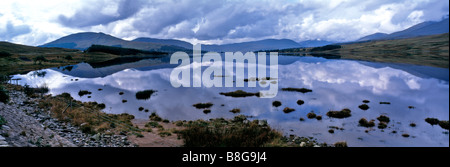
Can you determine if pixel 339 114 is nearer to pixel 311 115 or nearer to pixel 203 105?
pixel 311 115

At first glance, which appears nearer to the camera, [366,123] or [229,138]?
[229,138]

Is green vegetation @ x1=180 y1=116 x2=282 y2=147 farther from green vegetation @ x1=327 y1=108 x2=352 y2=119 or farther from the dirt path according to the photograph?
A: green vegetation @ x1=327 y1=108 x2=352 y2=119

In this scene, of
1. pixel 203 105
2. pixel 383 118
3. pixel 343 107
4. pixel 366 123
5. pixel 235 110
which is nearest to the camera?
pixel 366 123

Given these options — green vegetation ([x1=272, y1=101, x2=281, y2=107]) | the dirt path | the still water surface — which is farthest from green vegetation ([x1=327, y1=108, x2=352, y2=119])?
the dirt path

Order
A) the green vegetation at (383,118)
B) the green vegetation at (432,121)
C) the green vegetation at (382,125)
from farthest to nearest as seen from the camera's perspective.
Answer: the green vegetation at (383,118) → the green vegetation at (432,121) → the green vegetation at (382,125)

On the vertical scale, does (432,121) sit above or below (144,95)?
below

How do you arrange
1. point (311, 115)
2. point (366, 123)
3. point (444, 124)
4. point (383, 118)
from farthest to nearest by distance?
point (311, 115), point (383, 118), point (444, 124), point (366, 123)

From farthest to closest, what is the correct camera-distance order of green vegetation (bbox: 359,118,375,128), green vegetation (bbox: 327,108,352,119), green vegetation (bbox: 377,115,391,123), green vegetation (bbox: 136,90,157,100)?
green vegetation (bbox: 136,90,157,100) < green vegetation (bbox: 327,108,352,119) < green vegetation (bbox: 377,115,391,123) < green vegetation (bbox: 359,118,375,128)

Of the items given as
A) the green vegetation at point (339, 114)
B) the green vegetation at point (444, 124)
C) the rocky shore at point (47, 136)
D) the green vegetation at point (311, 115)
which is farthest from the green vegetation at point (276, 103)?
the rocky shore at point (47, 136)

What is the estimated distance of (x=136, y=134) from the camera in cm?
1936

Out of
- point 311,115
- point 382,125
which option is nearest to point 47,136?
point 311,115

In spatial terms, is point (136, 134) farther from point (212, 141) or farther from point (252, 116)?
point (252, 116)

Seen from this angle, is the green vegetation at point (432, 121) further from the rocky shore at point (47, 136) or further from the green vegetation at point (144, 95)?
the green vegetation at point (144, 95)
